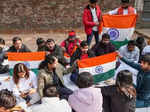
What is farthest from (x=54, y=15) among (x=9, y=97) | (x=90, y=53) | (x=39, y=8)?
(x=9, y=97)

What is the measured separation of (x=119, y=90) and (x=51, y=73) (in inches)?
56.4

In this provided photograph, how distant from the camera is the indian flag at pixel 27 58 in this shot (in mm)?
4492

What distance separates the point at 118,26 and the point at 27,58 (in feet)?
9.22

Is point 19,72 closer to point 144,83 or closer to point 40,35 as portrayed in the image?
point 144,83

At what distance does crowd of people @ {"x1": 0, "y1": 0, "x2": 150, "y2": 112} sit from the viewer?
106 inches

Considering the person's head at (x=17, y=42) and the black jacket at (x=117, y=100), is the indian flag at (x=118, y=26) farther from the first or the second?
the black jacket at (x=117, y=100)

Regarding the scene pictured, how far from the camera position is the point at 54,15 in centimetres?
948

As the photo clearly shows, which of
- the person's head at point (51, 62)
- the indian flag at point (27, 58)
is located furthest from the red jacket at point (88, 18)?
the person's head at point (51, 62)

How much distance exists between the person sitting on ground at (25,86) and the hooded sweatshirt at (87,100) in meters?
1.19

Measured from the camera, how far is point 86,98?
273 cm

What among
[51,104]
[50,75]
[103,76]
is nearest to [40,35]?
[103,76]

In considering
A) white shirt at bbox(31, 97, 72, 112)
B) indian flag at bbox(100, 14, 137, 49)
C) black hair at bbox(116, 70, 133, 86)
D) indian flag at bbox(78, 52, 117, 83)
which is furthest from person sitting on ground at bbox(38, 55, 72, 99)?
indian flag at bbox(100, 14, 137, 49)

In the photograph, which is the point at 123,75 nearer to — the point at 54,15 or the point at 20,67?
the point at 20,67

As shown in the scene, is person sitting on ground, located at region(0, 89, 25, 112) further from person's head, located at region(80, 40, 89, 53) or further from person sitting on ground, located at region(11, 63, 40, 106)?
person's head, located at region(80, 40, 89, 53)
